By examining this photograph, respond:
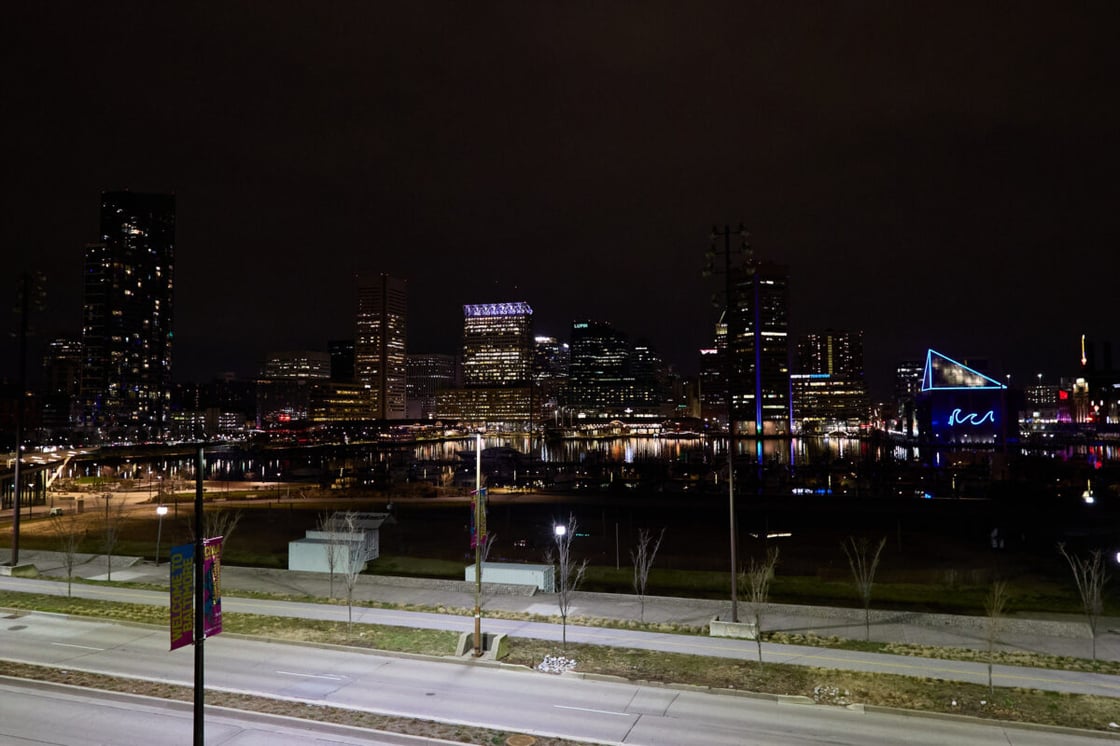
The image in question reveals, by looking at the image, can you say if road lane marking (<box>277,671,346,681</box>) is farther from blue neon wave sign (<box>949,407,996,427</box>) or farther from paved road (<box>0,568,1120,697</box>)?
blue neon wave sign (<box>949,407,996,427</box>)

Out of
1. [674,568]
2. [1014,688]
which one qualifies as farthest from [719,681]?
[674,568]

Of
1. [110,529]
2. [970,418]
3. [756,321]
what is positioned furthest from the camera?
[970,418]

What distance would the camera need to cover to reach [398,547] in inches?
1518

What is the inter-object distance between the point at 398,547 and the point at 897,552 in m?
26.9

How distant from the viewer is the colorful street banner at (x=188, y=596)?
10.0 metres

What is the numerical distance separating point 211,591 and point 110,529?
80.3ft

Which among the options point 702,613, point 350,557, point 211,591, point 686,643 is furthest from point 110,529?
point 686,643

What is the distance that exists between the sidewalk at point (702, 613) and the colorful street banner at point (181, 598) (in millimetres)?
14094

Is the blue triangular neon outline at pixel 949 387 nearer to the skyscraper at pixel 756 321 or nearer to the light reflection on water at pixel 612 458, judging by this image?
the light reflection on water at pixel 612 458

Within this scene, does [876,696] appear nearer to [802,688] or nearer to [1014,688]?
[802,688]

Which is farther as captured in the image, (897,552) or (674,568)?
(897,552)

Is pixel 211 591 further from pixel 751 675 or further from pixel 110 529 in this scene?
pixel 110 529

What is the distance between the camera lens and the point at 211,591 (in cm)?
1046

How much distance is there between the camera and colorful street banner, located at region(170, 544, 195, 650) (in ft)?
32.9
